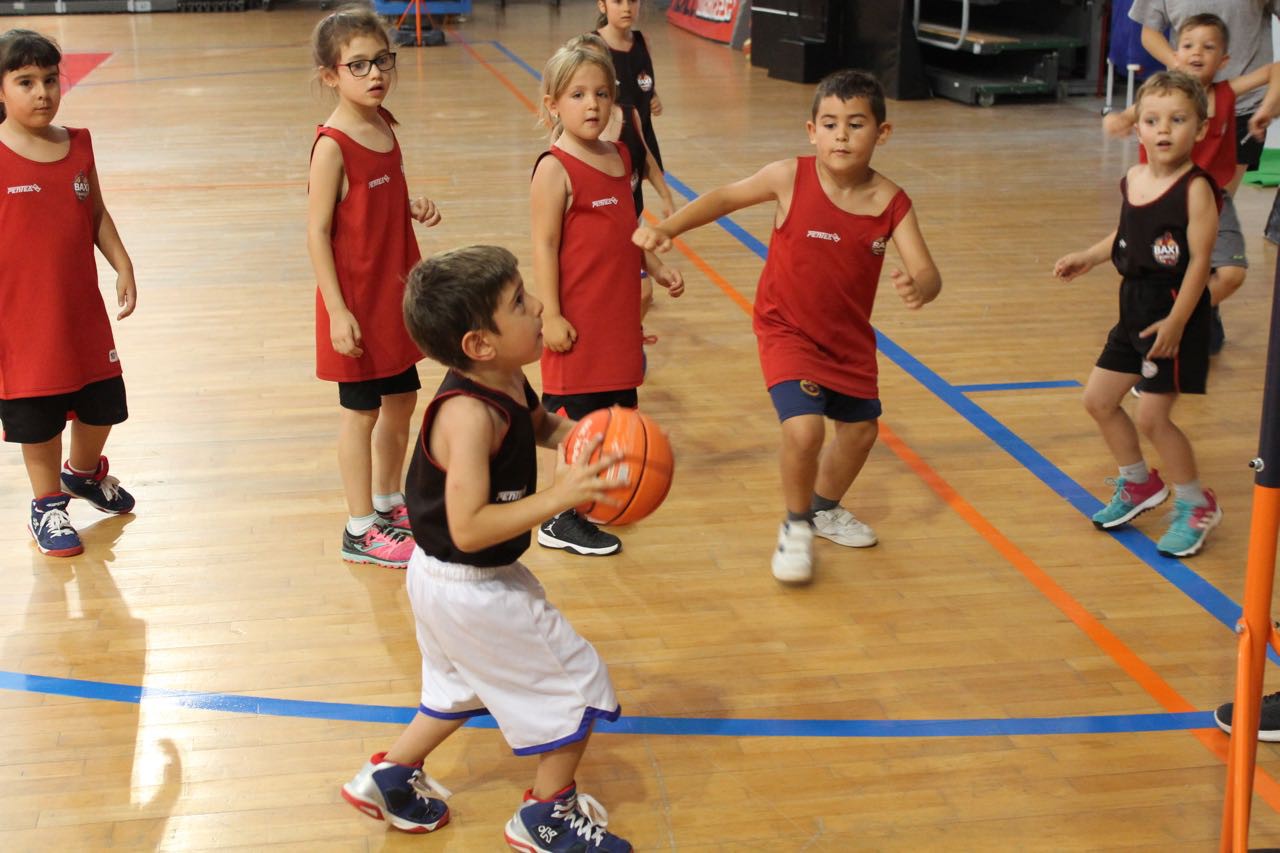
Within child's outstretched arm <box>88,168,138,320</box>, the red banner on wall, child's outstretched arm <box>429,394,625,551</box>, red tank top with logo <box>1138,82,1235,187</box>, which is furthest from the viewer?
the red banner on wall

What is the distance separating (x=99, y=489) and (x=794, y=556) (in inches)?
88.6

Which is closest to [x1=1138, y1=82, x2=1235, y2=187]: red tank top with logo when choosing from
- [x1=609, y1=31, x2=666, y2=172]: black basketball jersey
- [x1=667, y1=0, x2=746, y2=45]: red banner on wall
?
[x1=609, y1=31, x2=666, y2=172]: black basketball jersey

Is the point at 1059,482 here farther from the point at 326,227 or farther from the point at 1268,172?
the point at 1268,172

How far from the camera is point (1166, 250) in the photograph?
3973 mm

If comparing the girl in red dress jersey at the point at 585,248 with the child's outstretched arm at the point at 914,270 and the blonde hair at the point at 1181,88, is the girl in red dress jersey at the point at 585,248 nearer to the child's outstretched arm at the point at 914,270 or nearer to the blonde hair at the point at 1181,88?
the child's outstretched arm at the point at 914,270

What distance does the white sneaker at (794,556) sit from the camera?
3.93 metres

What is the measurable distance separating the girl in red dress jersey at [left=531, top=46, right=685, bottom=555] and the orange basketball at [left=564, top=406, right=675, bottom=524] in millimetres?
1181

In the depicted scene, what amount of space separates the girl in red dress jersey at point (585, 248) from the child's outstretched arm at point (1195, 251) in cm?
143

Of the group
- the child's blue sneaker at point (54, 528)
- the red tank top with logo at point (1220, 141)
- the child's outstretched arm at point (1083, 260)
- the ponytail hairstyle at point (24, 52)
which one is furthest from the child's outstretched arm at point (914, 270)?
the child's blue sneaker at point (54, 528)

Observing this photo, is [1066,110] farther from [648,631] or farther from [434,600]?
[434,600]

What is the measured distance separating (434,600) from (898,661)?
141cm

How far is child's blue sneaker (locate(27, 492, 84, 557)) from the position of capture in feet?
13.6

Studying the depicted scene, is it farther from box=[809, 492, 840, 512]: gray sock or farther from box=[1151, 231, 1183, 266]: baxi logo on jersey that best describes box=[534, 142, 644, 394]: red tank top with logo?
box=[1151, 231, 1183, 266]: baxi logo on jersey

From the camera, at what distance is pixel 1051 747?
10.4 feet
